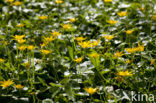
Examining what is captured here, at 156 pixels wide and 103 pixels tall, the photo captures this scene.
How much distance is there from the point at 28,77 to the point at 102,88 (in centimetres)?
45

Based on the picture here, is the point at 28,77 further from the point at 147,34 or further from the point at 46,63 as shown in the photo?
the point at 147,34

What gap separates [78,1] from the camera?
295 centimetres

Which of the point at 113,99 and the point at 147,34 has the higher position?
the point at 147,34

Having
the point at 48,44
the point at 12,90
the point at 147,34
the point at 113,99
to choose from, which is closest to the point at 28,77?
the point at 12,90

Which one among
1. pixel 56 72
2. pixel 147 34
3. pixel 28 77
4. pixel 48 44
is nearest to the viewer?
pixel 28 77

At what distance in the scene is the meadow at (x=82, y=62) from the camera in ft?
4.95

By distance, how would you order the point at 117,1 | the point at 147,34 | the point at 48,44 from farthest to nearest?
the point at 117,1, the point at 147,34, the point at 48,44

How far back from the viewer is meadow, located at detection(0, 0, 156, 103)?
1.51 meters

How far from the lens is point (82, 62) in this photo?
1.83m

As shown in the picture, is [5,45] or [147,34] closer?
[5,45]

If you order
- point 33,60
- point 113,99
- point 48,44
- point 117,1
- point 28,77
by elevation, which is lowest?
point 113,99

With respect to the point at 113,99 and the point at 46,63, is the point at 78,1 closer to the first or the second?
the point at 46,63

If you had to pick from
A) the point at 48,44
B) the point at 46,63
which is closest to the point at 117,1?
the point at 48,44

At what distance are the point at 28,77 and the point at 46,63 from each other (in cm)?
21
